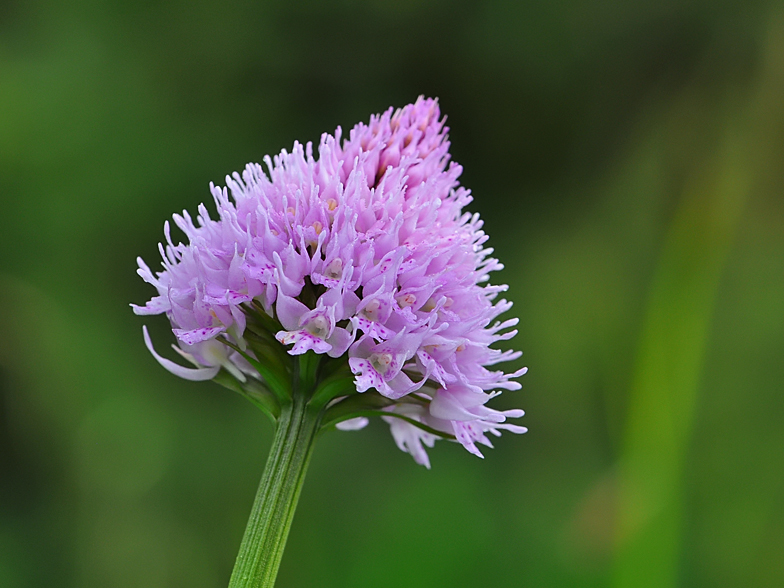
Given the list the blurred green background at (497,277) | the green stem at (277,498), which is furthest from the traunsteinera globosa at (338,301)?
the blurred green background at (497,277)

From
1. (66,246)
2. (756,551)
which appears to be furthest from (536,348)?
(66,246)

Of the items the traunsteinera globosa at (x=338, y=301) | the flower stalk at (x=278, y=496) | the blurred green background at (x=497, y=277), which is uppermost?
the blurred green background at (x=497, y=277)

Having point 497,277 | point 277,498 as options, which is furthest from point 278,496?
point 497,277

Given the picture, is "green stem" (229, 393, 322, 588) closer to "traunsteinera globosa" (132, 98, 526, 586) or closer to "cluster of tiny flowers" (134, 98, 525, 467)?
"traunsteinera globosa" (132, 98, 526, 586)

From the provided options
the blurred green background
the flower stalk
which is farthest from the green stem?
the blurred green background

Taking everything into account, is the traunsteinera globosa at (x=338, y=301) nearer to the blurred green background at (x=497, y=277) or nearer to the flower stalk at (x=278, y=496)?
the flower stalk at (x=278, y=496)
